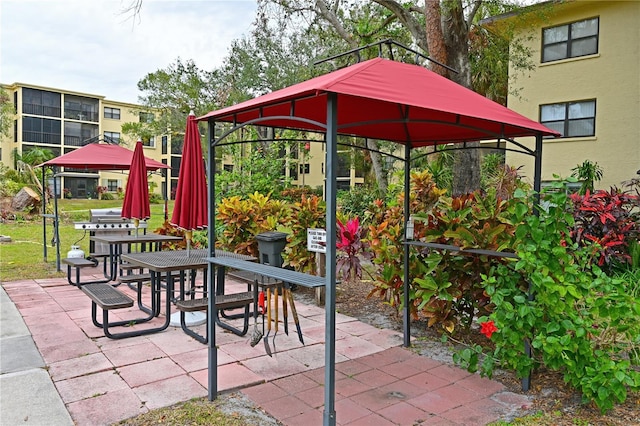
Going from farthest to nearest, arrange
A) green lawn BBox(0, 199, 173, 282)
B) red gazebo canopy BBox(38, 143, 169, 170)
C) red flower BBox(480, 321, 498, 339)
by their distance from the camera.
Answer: green lawn BBox(0, 199, 173, 282), red gazebo canopy BBox(38, 143, 169, 170), red flower BBox(480, 321, 498, 339)

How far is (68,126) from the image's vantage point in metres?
42.3

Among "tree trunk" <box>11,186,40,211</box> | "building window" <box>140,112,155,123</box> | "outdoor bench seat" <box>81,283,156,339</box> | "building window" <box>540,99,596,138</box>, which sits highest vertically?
"building window" <box>140,112,155,123</box>

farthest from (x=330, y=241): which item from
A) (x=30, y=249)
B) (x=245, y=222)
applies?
(x=30, y=249)

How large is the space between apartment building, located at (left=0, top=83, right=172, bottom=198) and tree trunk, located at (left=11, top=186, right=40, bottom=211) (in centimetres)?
1928

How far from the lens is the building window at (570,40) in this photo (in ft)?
46.5

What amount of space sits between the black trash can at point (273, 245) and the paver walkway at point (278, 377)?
1870 mm

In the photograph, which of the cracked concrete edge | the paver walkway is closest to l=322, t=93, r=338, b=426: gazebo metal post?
the paver walkway

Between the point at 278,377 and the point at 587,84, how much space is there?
14.7 meters

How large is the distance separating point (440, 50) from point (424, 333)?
5922 millimetres

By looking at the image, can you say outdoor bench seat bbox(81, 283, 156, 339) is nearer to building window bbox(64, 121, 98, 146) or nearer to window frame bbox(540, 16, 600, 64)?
window frame bbox(540, 16, 600, 64)

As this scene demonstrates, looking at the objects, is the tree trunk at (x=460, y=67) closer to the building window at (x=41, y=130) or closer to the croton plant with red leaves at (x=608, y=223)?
the croton plant with red leaves at (x=608, y=223)

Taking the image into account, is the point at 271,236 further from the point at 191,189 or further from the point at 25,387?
the point at 25,387

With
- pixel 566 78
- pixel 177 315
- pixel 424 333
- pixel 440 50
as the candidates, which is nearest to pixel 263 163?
pixel 440 50

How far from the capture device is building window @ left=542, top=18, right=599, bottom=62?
558 inches
